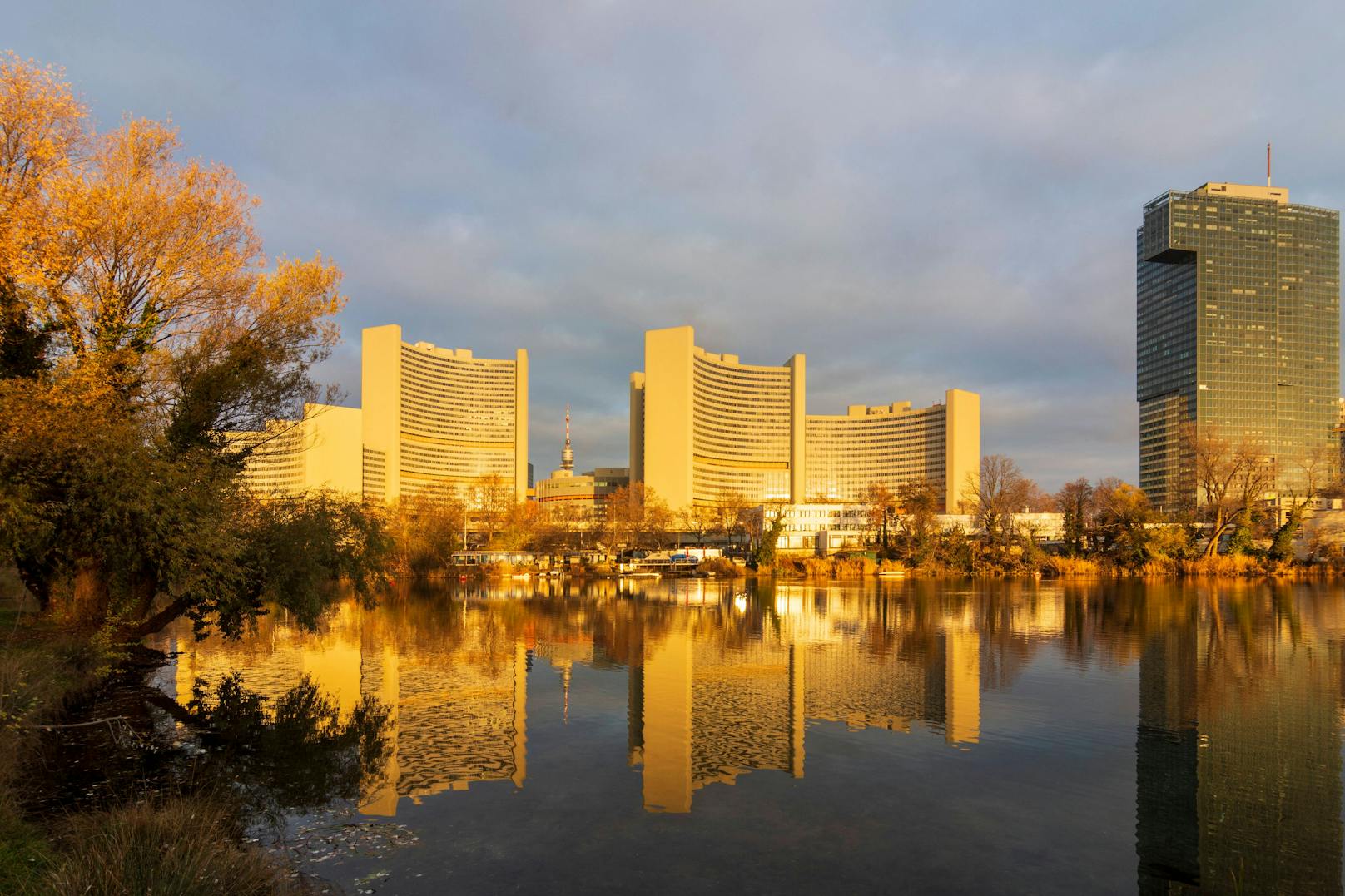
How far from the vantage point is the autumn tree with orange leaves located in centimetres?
1923

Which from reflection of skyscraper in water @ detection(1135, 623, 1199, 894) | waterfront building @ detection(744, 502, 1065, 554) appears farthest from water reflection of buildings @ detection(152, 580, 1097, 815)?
waterfront building @ detection(744, 502, 1065, 554)

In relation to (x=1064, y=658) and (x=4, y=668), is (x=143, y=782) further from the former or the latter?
(x=1064, y=658)

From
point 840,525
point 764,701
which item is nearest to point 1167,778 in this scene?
point 764,701

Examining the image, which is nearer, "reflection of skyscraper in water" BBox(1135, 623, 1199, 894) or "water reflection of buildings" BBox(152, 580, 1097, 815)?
"reflection of skyscraper in water" BBox(1135, 623, 1199, 894)

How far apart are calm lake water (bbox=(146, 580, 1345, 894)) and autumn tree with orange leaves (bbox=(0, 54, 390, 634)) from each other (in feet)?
14.7

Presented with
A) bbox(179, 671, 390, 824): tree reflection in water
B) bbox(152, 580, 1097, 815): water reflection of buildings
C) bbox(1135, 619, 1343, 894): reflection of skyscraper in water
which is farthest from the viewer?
bbox(152, 580, 1097, 815): water reflection of buildings

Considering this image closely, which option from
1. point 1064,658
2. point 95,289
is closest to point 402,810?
point 95,289

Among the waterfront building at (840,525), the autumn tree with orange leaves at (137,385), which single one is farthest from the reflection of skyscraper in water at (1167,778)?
the waterfront building at (840,525)

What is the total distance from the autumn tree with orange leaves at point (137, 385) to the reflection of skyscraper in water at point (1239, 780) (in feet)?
70.6

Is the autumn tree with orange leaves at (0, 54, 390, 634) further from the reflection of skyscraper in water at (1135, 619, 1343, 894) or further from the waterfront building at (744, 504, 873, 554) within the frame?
the waterfront building at (744, 504, 873, 554)

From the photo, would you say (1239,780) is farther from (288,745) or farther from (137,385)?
(137,385)

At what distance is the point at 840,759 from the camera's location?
17.1 metres

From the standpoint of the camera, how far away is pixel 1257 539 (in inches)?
3595

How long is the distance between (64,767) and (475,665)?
49.7 ft
